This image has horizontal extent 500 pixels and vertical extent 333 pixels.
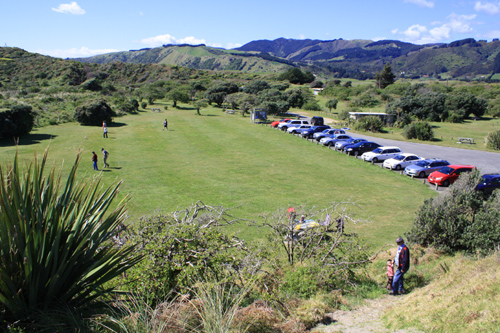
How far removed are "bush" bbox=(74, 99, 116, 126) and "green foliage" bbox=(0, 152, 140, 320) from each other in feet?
128

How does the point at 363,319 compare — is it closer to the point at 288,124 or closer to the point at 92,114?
the point at 288,124

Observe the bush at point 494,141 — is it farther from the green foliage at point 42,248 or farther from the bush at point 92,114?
the bush at point 92,114

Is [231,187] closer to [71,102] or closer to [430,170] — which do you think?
[430,170]

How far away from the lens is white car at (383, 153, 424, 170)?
2484 centimetres

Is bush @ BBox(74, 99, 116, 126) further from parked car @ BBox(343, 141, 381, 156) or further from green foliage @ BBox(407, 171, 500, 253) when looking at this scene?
green foliage @ BBox(407, 171, 500, 253)

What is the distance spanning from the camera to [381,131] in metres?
44.0

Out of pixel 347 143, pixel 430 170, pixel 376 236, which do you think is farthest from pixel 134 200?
pixel 347 143

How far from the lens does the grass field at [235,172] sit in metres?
16.5

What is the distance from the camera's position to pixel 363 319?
6266mm

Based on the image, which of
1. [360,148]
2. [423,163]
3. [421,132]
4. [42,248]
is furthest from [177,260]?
[421,132]

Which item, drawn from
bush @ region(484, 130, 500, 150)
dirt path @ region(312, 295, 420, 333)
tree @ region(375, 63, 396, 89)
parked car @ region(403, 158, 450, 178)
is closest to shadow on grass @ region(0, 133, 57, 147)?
parked car @ region(403, 158, 450, 178)

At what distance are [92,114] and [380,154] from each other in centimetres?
3146

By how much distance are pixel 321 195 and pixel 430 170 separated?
9.41 metres

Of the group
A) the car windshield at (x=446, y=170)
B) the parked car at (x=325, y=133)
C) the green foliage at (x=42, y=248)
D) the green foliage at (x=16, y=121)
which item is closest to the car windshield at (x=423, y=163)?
the car windshield at (x=446, y=170)
